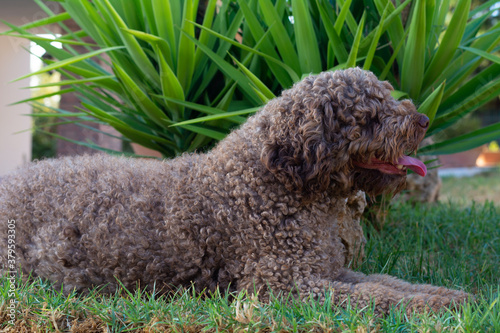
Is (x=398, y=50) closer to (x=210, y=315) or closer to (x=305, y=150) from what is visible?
(x=305, y=150)

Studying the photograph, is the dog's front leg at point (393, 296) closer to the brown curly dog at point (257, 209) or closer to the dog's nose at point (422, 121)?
the brown curly dog at point (257, 209)

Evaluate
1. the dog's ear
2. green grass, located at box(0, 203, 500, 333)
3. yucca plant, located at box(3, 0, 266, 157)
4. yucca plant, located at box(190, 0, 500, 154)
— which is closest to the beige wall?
yucca plant, located at box(3, 0, 266, 157)

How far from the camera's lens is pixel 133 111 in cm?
390

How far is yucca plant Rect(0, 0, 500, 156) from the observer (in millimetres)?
3277

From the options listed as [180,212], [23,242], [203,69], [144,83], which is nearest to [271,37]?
[203,69]

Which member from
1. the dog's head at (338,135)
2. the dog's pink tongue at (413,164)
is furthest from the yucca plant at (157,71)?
the dog's pink tongue at (413,164)

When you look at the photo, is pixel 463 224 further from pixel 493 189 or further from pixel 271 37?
pixel 493 189

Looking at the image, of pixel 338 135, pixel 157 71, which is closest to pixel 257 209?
pixel 338 135

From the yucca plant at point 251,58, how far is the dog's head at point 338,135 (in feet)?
2.52

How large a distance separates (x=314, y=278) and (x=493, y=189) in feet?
26.1

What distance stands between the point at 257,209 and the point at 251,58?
66.8 inches

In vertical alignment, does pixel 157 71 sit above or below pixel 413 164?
above

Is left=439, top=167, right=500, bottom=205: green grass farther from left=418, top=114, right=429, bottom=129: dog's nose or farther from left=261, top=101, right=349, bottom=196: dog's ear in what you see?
left=261, top=101, right=349, bottom=196: dog's ear

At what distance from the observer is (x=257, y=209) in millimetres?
2340
